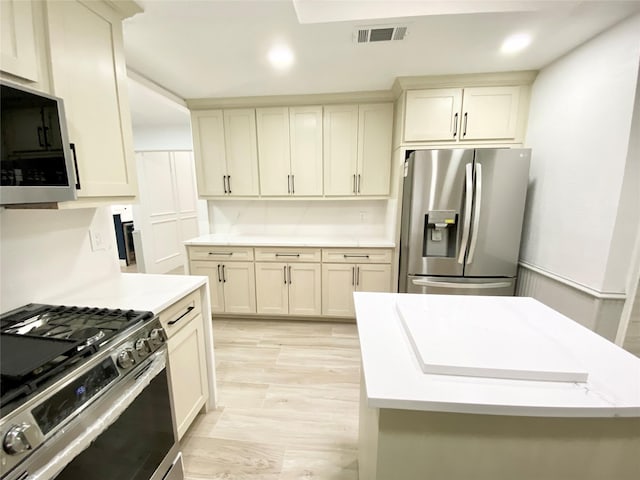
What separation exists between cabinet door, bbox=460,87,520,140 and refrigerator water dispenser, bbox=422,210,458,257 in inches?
31.6

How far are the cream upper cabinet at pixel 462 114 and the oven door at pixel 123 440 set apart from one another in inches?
104

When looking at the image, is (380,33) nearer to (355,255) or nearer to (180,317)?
(355,255)

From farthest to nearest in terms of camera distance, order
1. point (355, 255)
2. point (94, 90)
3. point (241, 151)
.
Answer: point (241, 151) → point (355, 255) → point (94, 90)

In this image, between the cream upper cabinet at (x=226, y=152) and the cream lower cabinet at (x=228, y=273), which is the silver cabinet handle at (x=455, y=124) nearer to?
the cream upper cabinet at (x=226, y=152)

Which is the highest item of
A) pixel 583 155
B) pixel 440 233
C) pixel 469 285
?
pixel 583 155

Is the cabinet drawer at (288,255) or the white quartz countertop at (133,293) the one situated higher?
the white quartz countertop at (133,293)

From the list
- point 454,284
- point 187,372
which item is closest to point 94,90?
point 187,372

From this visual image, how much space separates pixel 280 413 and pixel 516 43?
3049 mm

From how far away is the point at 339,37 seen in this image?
1.85 m

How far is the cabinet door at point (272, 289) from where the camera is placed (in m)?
3.02

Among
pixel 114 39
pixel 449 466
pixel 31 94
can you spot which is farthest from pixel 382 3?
pixel 449 466

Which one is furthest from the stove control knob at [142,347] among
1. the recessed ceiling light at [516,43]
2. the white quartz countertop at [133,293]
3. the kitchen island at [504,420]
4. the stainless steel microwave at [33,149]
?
the recessed ceiling light at [516,43]

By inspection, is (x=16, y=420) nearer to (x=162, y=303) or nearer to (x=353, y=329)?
(x=162, y=303)

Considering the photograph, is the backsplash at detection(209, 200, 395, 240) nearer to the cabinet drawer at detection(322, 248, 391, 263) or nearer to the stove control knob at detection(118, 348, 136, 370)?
the cabinet drawer at detection(322, 248, 391, 263)
